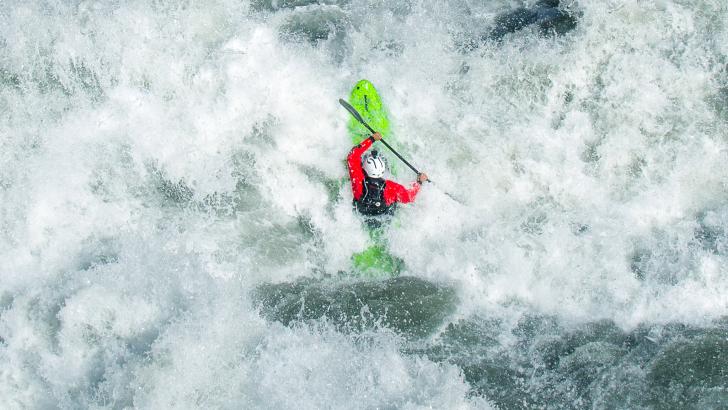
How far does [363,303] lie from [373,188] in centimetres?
112

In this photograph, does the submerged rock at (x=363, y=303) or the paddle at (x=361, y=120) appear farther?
the paddle at (x=361, y=120)

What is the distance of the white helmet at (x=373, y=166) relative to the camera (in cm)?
576

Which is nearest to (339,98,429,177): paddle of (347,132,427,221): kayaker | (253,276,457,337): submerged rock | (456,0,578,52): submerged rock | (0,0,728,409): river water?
(347,132,427,221): kayaker

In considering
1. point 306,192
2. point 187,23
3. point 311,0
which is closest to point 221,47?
point 187,23

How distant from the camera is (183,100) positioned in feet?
22.3

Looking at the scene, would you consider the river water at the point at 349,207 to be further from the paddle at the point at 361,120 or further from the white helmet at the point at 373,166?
the white helmet at the point at 373,166

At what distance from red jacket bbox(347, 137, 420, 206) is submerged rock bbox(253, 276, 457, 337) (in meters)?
0.81

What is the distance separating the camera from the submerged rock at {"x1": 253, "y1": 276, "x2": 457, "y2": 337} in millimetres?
5578

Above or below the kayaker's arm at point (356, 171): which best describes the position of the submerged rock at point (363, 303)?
below

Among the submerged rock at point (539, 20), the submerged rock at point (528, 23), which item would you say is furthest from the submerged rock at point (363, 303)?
the submerged rock at point (539, 20)

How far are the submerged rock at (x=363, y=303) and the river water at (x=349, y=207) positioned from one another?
0.02 metres

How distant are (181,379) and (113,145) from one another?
2.94 metres

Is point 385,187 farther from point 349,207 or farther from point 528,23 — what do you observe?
point 528,23

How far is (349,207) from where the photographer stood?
6.24 m
